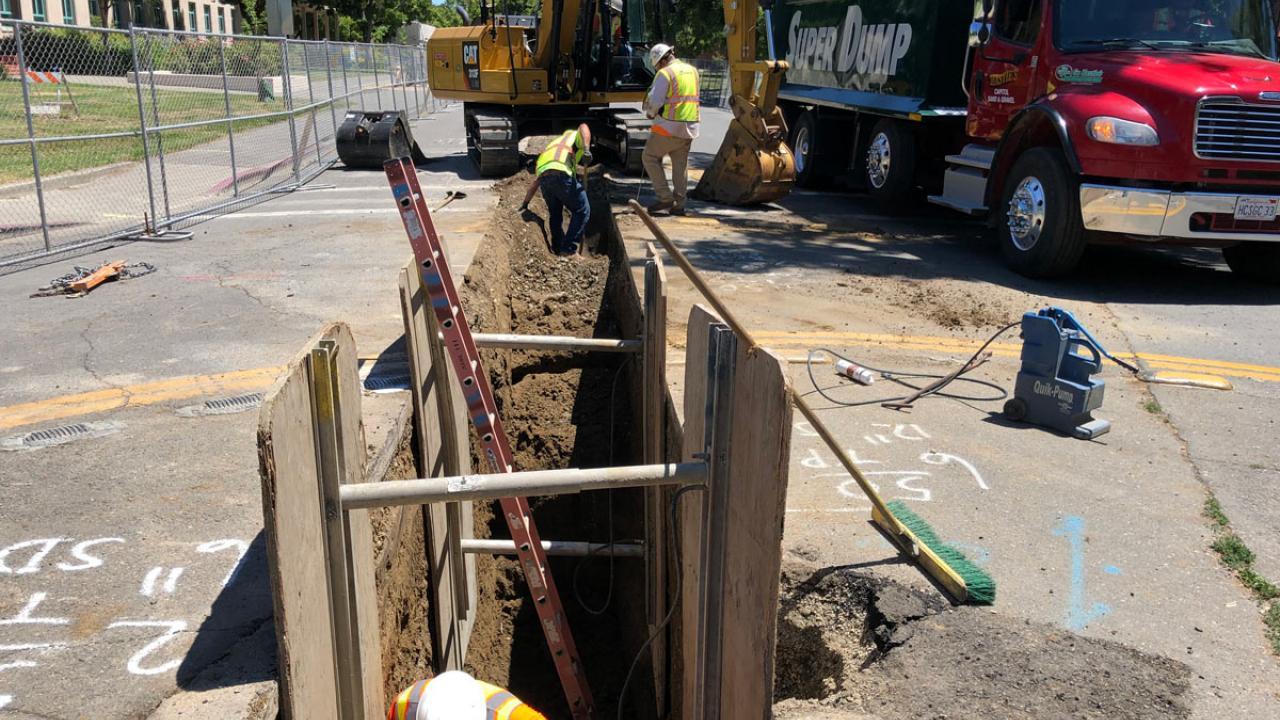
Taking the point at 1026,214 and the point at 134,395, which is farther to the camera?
the point at 1026,214

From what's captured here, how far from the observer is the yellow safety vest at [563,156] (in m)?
9.61

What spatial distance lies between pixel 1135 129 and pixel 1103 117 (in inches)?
11.8

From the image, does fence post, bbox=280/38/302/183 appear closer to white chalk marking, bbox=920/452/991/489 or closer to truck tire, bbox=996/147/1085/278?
truck tire, bbox=996/147/1085/278

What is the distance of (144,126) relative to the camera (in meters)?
10.7

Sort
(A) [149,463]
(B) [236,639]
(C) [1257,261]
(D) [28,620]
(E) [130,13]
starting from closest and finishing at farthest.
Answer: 1. (B) [236,639]
2. (D) [28,620]
3. (A) [149,463]
4. (C) [1257,261]
5. (E) [130,13]

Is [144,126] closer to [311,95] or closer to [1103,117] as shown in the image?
[311,95]

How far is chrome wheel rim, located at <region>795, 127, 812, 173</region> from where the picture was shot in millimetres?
16203

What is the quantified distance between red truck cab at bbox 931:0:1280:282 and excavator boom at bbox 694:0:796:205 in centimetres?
312

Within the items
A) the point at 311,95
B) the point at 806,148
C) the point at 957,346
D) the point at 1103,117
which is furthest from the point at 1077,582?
the point at 311,95

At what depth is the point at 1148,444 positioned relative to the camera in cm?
557

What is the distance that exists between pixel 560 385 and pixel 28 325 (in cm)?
418

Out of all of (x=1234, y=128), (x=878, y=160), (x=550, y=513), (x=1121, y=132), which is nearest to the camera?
(x=550, y=513)

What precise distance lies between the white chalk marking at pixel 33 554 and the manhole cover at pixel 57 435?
1216 mm

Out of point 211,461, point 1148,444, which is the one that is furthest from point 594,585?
point 1148,444
